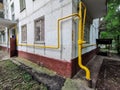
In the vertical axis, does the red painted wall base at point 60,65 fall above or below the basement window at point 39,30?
below

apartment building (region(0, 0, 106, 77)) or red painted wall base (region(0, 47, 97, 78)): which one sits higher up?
apartment building (region(0, 0, 106, 77))

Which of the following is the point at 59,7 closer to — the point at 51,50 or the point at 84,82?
the point at 51,50

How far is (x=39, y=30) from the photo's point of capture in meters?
5.65

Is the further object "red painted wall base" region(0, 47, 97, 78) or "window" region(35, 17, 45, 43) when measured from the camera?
"window" region(35, 17, 45, 43)

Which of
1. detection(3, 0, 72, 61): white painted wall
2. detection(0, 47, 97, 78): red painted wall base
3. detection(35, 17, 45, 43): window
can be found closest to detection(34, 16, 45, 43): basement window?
detection(35, 17, 45, 43): window

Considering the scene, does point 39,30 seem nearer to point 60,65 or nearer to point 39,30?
point 39,30

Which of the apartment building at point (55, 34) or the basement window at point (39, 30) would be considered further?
the basement window at point (39, 30)

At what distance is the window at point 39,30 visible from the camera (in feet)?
17.5

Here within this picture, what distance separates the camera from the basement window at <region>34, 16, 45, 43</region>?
532 cm

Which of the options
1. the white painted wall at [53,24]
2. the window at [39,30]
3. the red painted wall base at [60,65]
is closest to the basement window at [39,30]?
the window at [39,30]

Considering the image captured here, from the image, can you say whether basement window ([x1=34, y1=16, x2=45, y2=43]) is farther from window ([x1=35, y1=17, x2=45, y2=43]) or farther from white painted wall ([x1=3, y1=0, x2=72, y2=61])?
white painted wall ([x1=3, y1=0, x2=72, y2=61])

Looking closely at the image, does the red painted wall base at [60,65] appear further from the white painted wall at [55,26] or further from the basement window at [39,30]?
the basement window at [39,30]

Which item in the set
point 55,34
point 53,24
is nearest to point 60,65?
point 55,34

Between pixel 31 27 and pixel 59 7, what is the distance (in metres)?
2.95
